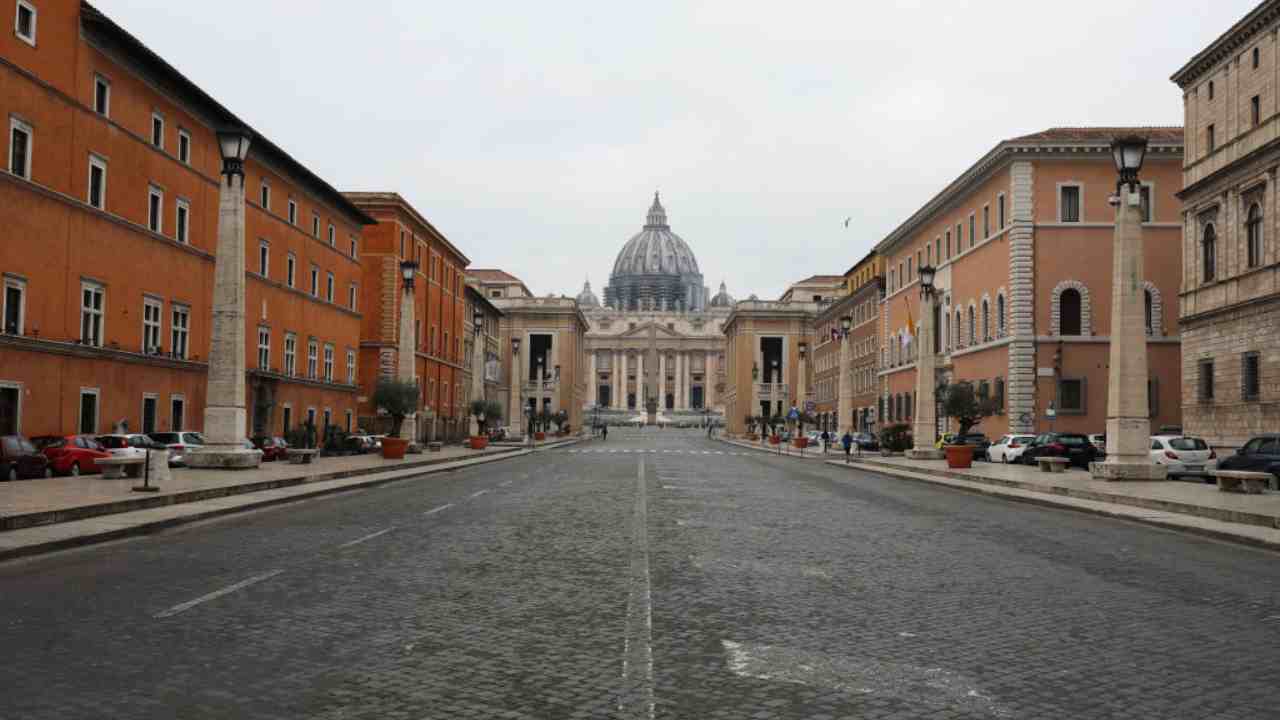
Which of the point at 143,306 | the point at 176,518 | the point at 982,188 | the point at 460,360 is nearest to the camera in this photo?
the point at 176,518

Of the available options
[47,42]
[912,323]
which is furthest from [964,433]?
[47,42]

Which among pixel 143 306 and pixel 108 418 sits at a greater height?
pixel 143 306

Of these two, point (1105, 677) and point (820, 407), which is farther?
point (820, 407)

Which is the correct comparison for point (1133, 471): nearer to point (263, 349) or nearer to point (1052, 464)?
point (1052, 464)

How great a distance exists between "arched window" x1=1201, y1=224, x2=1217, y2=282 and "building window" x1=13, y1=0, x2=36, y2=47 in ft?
130

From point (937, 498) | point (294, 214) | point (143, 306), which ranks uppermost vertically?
point (294, 214)

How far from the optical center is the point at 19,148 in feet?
101

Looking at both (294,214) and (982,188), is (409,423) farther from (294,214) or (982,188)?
(982,188)

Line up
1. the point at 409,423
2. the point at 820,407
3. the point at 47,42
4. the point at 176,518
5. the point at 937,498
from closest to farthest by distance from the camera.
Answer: the point at 176,518, the point at 937,498, the point at 47,42, the point at 409,423, the point at 820,407

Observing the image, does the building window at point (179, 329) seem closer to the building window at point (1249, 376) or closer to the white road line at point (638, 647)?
the white road line at point (638, 647)

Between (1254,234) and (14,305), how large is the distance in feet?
128

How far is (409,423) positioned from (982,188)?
31.7 metres

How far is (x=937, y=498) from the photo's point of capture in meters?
25.4

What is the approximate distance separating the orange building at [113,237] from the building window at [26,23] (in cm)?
6
